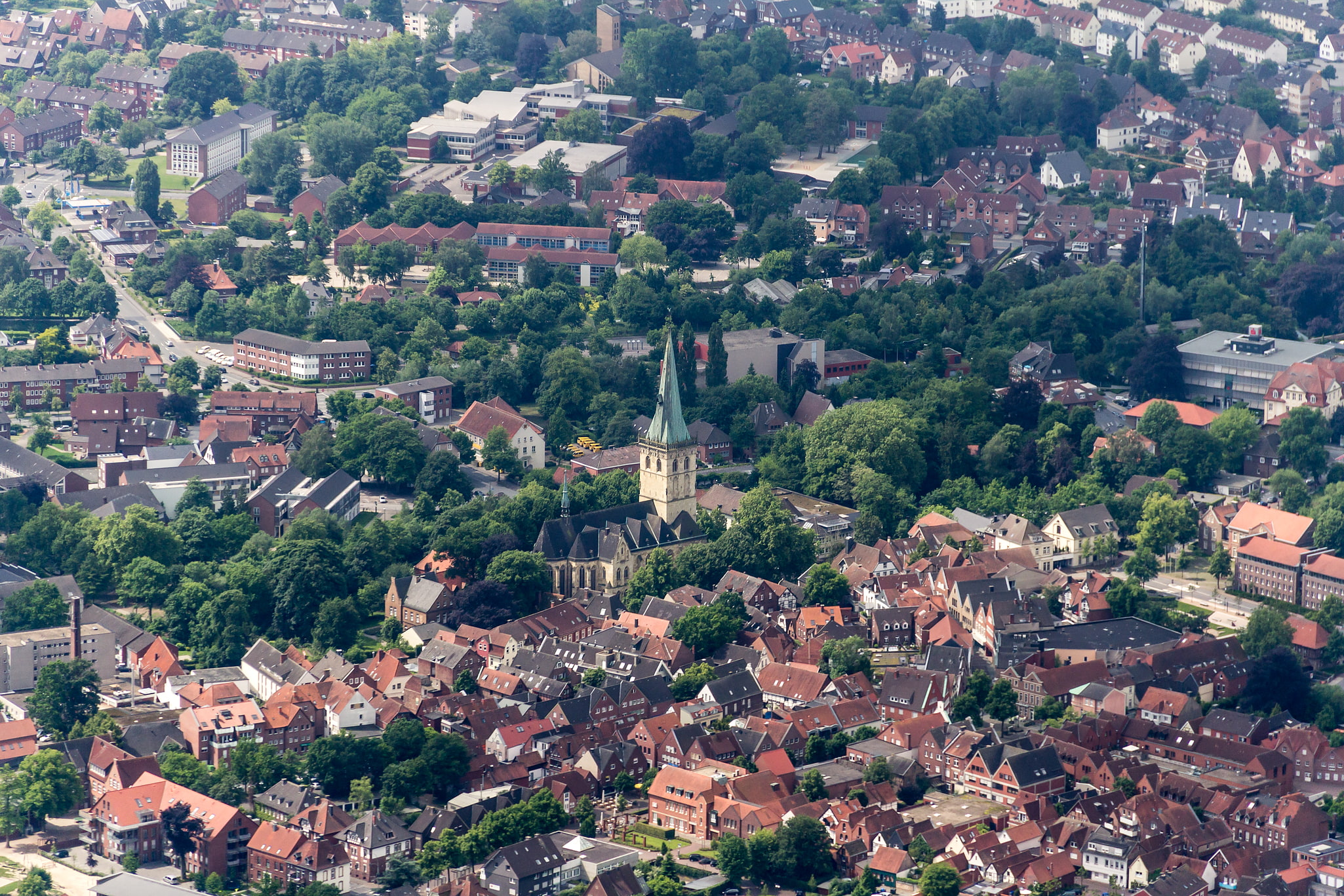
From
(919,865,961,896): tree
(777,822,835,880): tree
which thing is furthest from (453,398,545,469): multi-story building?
(919,865,961,896): tree

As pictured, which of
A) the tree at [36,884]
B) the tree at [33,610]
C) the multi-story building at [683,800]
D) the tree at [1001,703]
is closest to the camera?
the tree at [36,884]

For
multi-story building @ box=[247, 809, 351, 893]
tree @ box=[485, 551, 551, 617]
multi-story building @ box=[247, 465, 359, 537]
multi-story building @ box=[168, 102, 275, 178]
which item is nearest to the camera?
multi-story building @ box=[247, 809, 351, 893]

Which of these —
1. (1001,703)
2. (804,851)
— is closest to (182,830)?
(804,851)

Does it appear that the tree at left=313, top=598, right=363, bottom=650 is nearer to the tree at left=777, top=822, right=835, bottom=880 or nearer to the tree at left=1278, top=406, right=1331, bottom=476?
the tree at left=777, top=822, right=835, bottom=880

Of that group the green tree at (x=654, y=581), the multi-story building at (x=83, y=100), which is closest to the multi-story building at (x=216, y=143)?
the multi-story building at (x=83, y=100)

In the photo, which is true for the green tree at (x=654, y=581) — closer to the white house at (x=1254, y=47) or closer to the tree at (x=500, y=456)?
the tree at (x=500, y=456)
